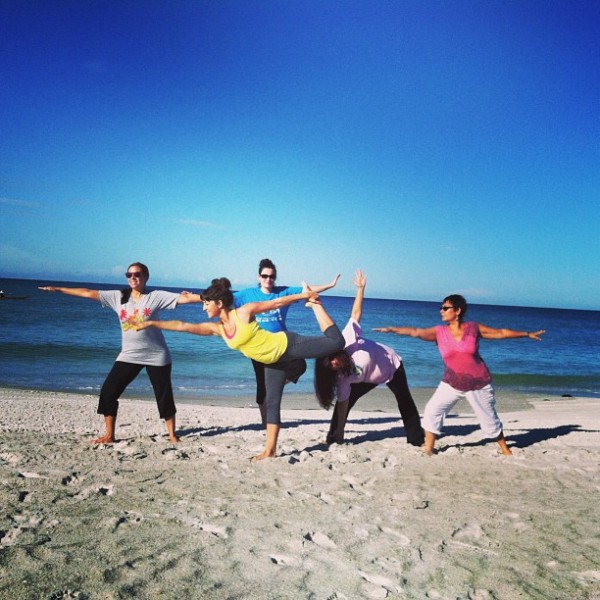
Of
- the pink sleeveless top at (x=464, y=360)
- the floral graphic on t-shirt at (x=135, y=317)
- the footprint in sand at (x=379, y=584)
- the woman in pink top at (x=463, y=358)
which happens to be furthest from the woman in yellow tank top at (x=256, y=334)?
the footprint in sand at (x=379, y=584)

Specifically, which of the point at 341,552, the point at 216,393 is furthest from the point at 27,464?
the point at 216,393

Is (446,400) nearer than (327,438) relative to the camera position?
Yes

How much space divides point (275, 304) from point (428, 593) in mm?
3244

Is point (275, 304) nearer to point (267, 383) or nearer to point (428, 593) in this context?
point (267, 383)

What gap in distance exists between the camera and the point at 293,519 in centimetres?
419

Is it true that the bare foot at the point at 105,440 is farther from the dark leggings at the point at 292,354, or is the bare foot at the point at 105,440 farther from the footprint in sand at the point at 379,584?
the footprint in sand at the point at 379,584

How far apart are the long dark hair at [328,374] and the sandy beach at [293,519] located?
700 mm

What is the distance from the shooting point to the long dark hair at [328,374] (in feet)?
19.8

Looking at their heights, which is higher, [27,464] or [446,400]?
[446,400]

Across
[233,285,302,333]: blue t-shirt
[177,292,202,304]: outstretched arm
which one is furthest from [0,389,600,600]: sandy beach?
[177,292,202,304]: outstretched arm

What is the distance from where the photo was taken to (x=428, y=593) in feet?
10.4

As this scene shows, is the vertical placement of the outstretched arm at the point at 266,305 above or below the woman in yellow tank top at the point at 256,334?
above

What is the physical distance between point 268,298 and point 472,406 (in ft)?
9.29

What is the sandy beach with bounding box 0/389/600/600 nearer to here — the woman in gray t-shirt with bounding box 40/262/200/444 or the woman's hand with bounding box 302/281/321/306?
the woman in gray t-shirt with bounding box 40/262/200/444
